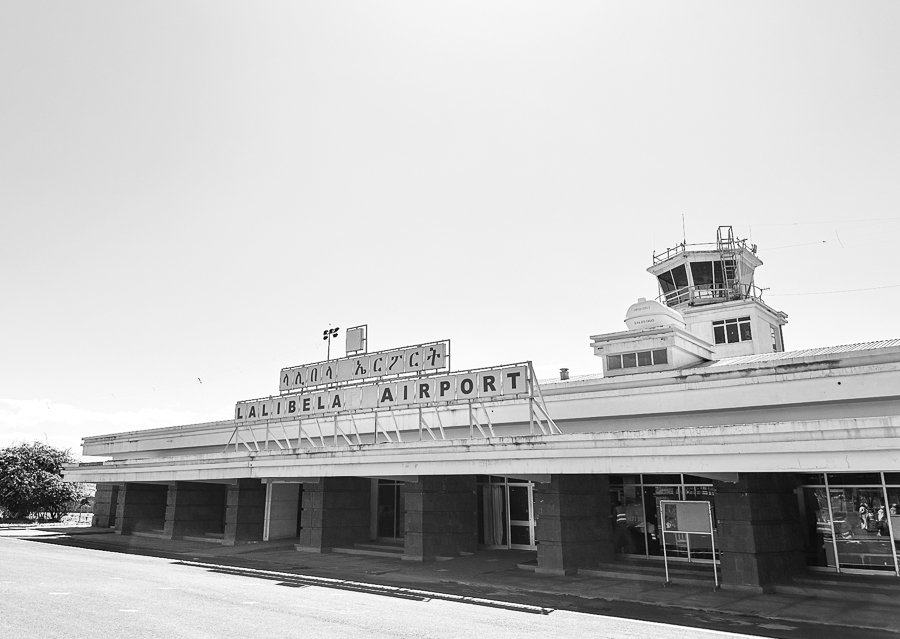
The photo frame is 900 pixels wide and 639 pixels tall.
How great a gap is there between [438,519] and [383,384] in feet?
17.4

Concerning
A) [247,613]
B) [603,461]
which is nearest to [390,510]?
[603,461]

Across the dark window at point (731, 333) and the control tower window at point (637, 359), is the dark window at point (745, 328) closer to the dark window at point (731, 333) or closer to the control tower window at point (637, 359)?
the dark window at point (731, 333)

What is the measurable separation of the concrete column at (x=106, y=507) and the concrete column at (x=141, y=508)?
4.25 m

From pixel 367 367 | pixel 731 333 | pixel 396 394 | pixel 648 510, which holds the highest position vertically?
pixel 731 333

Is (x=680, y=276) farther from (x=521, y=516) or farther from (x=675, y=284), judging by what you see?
(x=521, y=516)

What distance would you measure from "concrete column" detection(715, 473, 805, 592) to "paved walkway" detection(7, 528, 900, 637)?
Result: 0.44 m

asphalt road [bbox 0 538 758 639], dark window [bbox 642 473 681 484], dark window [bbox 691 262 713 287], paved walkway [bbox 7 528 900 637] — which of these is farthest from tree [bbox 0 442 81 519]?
dark window [bbox 691 262 713 287]

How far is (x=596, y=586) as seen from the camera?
1741cm

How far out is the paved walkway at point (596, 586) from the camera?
14270 mm

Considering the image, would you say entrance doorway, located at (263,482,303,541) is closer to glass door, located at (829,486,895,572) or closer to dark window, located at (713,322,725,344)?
glass door, located at (829,486,895,572)

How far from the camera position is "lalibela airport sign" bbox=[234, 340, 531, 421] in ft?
72.7

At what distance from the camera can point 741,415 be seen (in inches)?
823

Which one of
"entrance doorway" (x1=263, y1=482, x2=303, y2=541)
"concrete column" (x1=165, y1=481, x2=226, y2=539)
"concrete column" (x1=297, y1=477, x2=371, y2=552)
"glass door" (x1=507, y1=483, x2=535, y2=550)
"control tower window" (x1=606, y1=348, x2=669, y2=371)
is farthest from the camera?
"concrete column" (x1=165, y1=481, x2=226, y2=539)

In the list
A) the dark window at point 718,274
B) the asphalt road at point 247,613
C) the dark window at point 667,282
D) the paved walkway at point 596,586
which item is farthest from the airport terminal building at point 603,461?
the asphalt road at point 247,613
